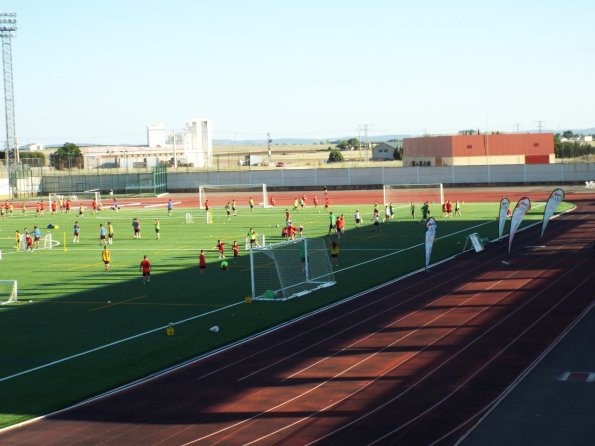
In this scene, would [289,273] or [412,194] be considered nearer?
[289,273]

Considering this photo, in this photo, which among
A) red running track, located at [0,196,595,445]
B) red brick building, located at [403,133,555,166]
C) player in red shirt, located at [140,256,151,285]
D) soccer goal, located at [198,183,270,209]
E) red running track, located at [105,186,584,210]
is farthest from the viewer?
red brick building, located at [403,133,555,166]

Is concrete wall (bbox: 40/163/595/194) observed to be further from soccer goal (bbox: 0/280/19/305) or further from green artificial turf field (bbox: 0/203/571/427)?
soccer goal (bbox: 0/280/19/305)

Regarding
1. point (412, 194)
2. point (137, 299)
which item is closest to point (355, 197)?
point (412, 194)

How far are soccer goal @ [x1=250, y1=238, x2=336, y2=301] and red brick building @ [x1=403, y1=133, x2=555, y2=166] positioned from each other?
316 feet

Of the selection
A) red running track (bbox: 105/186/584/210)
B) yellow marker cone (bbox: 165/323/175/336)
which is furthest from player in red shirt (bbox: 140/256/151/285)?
red running track (bbox: 105/186/584/210)

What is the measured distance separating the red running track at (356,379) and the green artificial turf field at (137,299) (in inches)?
63.2

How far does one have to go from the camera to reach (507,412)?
19.9m

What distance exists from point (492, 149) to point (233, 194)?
46.4 metres

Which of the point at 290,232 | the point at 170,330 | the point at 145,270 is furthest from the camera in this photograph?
the point at 290,232

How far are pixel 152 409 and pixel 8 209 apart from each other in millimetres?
78401

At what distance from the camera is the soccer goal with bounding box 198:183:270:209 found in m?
100

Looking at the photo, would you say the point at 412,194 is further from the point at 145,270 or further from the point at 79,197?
the point at 145,270

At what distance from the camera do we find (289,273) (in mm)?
40156

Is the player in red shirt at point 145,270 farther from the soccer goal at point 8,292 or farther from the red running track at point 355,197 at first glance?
the red running track at point 355,197
